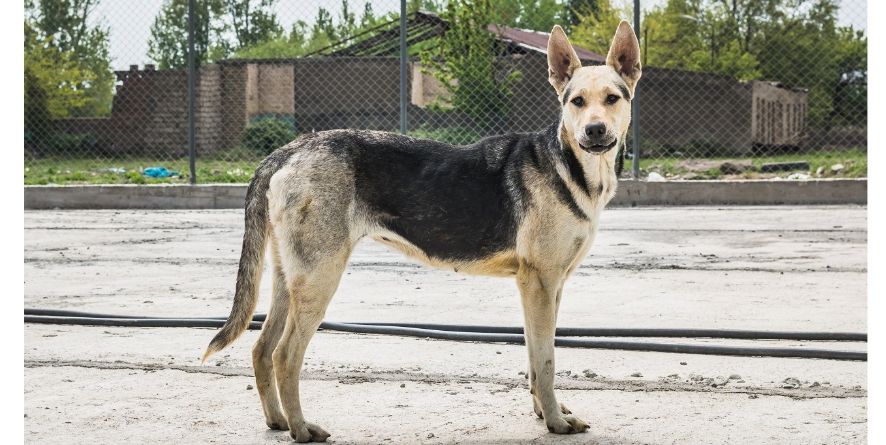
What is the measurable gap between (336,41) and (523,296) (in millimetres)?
27144

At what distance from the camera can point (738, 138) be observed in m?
35.3

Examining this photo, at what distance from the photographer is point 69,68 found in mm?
36438

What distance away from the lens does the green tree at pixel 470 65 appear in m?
22.0

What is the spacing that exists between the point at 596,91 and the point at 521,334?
2.10 meters

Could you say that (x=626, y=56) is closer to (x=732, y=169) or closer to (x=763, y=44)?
(x=732, y=169)

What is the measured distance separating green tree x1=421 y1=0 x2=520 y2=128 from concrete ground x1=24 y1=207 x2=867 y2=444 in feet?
36.9

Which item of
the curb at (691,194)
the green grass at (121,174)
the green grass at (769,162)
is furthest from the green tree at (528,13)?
the curb at (691,194)

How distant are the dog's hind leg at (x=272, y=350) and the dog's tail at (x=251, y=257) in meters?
0.08

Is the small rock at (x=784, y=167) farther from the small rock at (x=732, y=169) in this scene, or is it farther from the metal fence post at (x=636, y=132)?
the metal fence post at (x=636, y=132)

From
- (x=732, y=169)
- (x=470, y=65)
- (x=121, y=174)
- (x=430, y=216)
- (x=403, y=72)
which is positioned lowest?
(x=121, y=174)

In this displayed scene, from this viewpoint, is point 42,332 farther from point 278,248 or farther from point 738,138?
point 738,138

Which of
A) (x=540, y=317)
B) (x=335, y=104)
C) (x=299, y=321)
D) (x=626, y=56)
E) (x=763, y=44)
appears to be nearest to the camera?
(x=299, y=321)

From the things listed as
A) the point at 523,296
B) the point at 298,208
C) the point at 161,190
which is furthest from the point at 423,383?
the point at 161,190

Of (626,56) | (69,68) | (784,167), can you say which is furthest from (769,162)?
(69,68)
